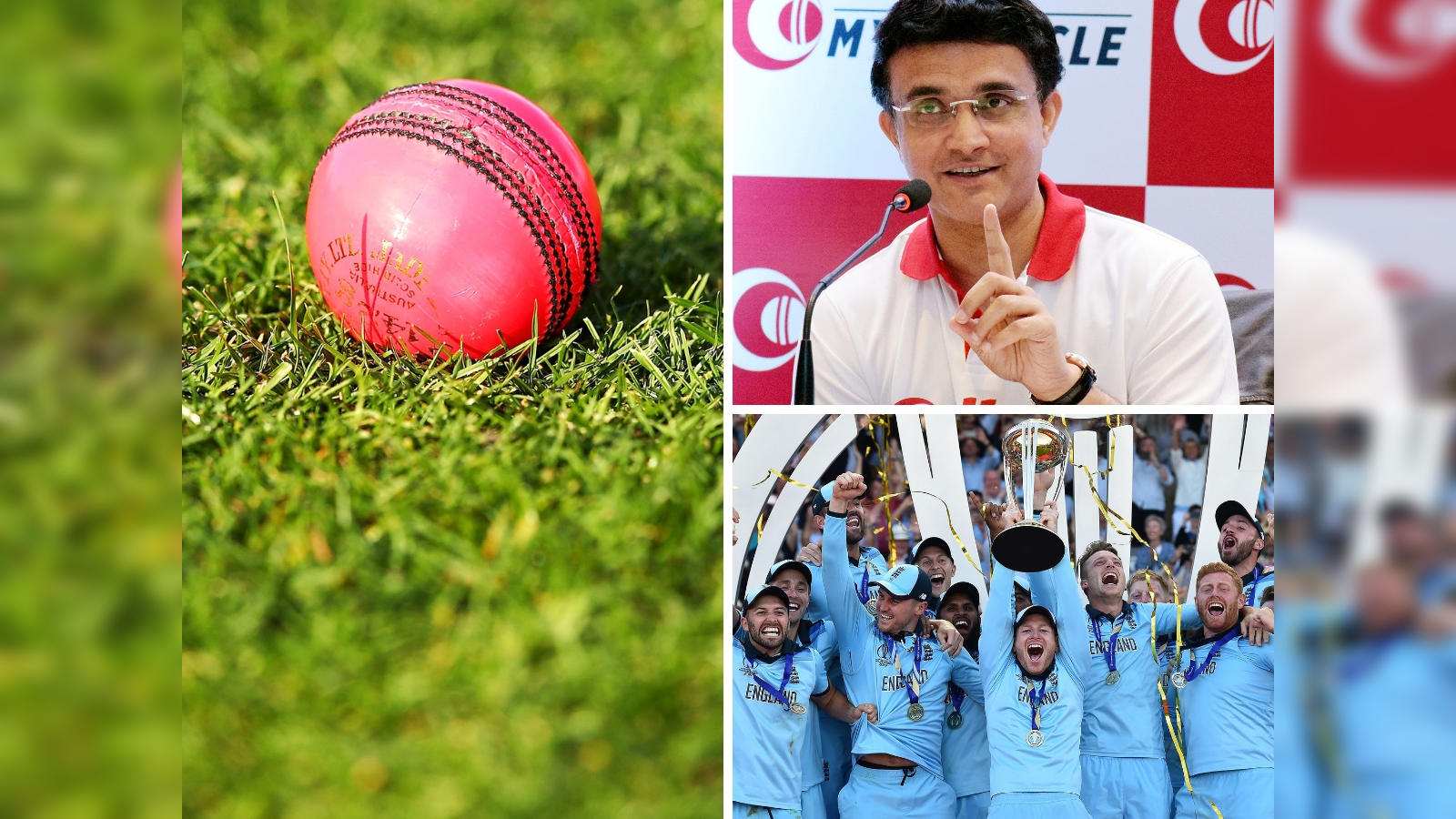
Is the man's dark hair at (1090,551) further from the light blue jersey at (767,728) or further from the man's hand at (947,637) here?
the light blue jersey at (767,728)

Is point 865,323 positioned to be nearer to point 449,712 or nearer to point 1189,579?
point 1189,579

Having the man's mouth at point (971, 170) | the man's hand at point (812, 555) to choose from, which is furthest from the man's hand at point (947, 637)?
the man's mouth at point (971, 170)

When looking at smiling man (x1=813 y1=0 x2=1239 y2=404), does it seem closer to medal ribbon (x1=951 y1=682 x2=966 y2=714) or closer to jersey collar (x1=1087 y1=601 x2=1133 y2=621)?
jersey collar (x1=1087 y1=601 x2=1133 y2=621)

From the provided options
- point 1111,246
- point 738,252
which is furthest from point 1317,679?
point 738,252

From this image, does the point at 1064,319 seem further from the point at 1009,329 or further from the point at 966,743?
the point at 966,743

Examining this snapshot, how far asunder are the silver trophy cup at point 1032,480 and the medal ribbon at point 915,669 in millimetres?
240

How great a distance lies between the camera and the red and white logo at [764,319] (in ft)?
7.38

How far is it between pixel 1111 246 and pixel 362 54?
254 centimetres

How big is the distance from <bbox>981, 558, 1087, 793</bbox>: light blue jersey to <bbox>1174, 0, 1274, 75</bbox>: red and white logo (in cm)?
105

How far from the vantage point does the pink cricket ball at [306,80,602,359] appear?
239 centimetres

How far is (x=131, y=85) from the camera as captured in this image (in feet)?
9.00

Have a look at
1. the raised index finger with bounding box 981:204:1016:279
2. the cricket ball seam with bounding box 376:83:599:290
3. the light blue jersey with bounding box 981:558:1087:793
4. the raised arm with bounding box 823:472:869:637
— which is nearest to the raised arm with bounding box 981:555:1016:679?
the light blue jersey with bounding box 981:558:1087:793

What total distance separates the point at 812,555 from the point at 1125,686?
669 mm

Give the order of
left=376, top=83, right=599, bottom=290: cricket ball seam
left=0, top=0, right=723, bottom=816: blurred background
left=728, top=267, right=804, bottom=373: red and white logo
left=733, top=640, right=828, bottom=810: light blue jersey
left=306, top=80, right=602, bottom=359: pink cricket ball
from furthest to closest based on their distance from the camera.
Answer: left=376, top=83, right=599, bottom=290: cricket ball seam
left=306, top=80, right=602, bottom=359: pink cricket ball
left=728, top=267, right=804, bottom=373: red and white logo
left=733, top=640, right=828, bottom=810: light blue jersey
left=0, top=0, right=723, bottom=816: blurred background
